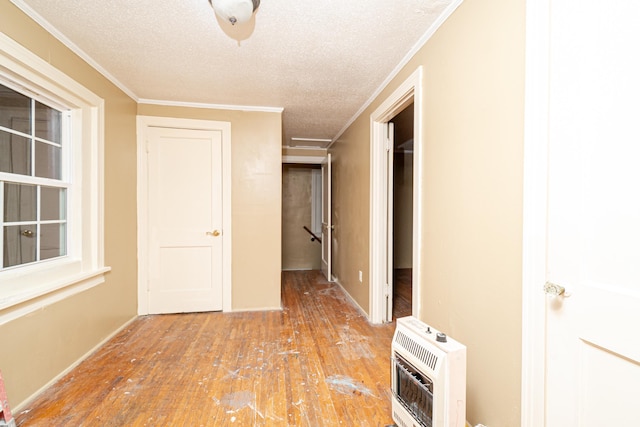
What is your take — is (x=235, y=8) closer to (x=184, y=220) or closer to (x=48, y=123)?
(x=48, y=123)

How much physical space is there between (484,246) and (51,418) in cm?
251

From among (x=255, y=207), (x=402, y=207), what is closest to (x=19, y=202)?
(x=255, y=207)

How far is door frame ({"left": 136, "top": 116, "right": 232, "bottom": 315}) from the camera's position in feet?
9.76

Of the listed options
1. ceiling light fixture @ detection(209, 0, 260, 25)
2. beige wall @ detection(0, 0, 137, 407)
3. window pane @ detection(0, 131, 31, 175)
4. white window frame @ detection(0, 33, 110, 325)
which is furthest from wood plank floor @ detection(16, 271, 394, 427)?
ceiling light fixture @ detection(209, 0, 260, 25)

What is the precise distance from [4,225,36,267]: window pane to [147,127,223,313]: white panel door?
1.22m

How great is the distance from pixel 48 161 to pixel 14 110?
1.22 ft

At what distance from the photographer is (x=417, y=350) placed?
1.26 m

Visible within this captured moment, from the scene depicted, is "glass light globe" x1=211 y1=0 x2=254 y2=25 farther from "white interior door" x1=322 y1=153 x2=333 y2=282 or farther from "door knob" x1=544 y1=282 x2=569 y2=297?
"white interior door" x1=322 y1=153 x2=333 y2=282

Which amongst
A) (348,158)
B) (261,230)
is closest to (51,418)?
(261,230)

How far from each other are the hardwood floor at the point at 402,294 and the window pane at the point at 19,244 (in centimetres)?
311

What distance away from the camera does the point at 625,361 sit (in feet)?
2.77

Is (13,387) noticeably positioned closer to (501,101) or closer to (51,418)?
(51,418)

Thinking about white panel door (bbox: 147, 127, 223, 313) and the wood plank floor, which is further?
white panel door (bbox: 147, 127, 223, 313)

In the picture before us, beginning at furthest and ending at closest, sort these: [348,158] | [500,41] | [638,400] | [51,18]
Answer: [348,158] < [51,18] < [500,41] < [638,400]
